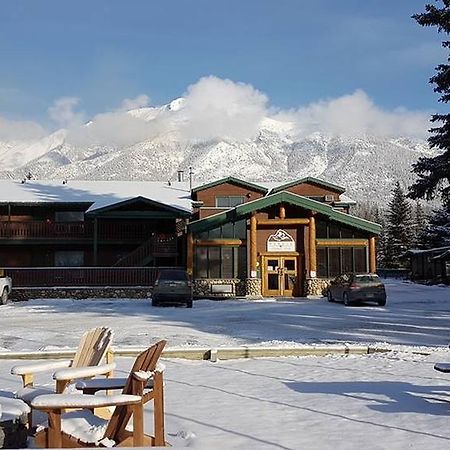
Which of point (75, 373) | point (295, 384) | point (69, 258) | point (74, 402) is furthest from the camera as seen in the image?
point (69, 258)

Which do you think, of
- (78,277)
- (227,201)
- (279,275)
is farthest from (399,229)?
(78,277)

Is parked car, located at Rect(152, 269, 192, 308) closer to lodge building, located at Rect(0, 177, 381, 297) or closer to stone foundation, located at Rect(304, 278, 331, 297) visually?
lodge building, located at Rect(0, 177, 381, 297)

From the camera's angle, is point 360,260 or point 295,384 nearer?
point 295,384

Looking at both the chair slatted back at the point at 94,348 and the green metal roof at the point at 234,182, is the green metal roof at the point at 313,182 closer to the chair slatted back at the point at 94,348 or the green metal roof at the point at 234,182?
the green metal roof at the point at 234,182

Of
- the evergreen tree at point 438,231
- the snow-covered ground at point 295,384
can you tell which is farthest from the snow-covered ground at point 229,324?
the evergreen tree at point 438,231

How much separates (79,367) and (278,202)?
26681mm

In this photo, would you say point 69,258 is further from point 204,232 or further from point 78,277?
point 204,232

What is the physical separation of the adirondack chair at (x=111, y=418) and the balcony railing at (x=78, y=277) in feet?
92.6

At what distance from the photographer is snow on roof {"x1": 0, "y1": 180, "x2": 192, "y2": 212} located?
129 ft

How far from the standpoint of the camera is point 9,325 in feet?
63.1

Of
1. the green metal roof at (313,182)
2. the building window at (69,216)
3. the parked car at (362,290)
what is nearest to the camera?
the parked car at (362,290)

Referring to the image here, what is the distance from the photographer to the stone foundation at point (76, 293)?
33.0 m

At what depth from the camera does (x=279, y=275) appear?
33.4 meters

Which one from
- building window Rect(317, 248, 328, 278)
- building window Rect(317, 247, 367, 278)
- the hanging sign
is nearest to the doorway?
the hanging sign
